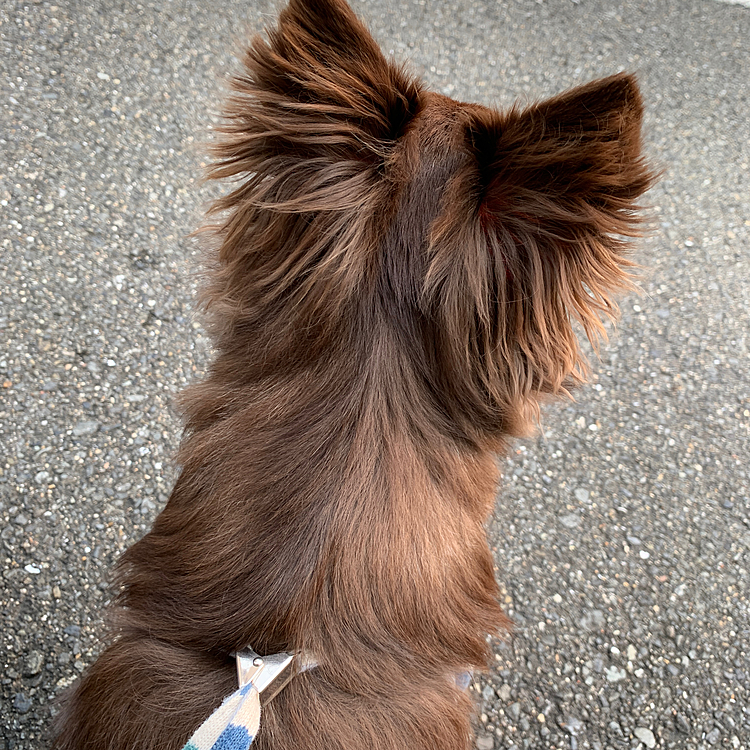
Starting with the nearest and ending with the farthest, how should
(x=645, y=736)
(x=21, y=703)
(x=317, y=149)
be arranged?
1. (x=317, y=149)
2. (x=21, y=703)
3. (x=645, y=736)

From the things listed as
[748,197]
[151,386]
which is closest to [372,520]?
[151,386]

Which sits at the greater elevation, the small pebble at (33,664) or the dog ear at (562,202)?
the dog ear at (562,202)

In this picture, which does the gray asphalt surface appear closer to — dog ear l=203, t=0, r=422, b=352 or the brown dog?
dog ear l=203, t=0, r=422, b=352

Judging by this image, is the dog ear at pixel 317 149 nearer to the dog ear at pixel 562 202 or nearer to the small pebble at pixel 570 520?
the dog ear at pixel 562 202

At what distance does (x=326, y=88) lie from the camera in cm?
99

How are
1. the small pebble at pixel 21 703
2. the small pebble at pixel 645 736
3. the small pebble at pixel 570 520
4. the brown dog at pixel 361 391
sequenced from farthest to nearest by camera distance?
1. the small pebble at pixel 570 520
2. the small pebble at pixel 645 736
3. the small pebble at pixel 21 703
4. the brown dog at pixel 361 391

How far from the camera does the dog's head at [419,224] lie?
986mm

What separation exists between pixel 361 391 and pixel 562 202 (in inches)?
17.0

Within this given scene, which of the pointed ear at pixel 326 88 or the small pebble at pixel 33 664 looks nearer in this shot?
the pointed ear at pixel 326 88

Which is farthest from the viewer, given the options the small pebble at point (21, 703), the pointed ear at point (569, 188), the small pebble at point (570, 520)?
the small pebble at point (570, 520)

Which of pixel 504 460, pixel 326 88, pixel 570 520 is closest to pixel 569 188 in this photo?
pixel 326 88

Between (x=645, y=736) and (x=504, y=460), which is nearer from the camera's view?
(x=645, y=736)

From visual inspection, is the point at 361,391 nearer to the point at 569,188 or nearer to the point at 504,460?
the point at 569,188

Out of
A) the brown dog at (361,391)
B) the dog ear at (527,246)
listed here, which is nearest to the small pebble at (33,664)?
the brown dog at (361,391)
